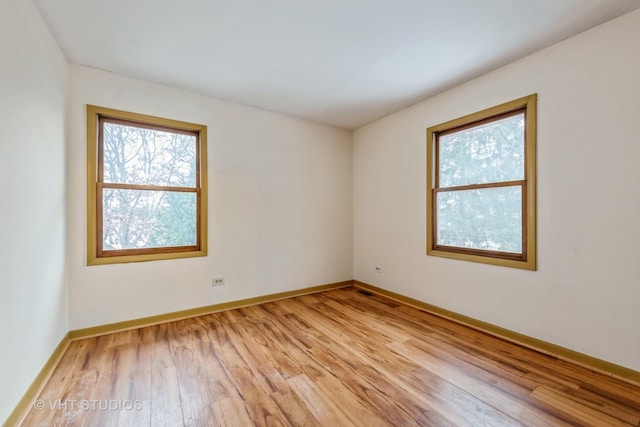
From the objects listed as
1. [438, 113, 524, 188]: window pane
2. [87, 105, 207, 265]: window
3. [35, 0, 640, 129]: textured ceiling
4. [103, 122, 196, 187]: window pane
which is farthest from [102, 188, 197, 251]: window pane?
[438, 113, 524, 188]: window pane

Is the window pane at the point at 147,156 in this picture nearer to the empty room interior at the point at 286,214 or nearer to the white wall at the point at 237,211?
the empty room interior at the point at 286,214

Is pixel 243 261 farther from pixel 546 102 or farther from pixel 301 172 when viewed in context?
pixel 546 102

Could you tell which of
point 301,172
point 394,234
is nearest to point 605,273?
point 394,234

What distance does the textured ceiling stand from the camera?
1.82 metres

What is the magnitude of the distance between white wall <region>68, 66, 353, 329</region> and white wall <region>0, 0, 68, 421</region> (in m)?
0.27

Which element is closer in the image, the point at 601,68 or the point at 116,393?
the point at 116,393

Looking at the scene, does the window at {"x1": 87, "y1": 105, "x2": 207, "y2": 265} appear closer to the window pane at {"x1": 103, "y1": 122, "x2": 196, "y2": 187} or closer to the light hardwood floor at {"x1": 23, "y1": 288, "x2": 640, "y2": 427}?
the window pane at {"x1": 103, "y1": 122, "x2": 196, "y2": 187}

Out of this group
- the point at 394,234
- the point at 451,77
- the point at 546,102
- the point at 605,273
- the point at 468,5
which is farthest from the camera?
the point at 394,234

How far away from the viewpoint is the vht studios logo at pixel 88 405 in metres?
1.60

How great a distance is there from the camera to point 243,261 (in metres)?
3.40

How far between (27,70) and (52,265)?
1399 mm

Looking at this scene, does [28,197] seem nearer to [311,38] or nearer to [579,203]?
[311,38]

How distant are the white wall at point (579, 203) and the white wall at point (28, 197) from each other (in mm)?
3553

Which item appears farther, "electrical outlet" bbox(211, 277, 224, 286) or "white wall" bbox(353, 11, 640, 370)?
"electrical outlet" bbox(211, 277, 224, 286)
